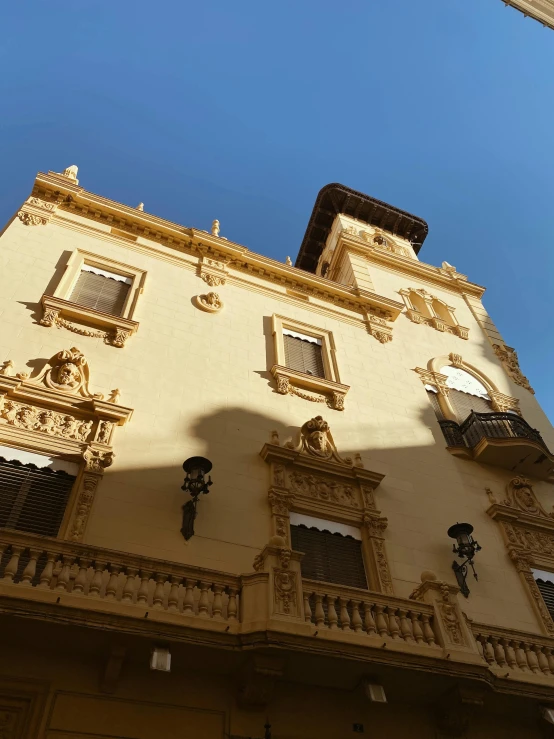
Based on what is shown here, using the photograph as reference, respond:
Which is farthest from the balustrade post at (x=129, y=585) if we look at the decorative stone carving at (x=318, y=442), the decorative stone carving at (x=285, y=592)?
the decorative stone carving at (x=318, y=442)

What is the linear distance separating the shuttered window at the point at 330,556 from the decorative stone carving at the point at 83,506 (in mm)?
3570

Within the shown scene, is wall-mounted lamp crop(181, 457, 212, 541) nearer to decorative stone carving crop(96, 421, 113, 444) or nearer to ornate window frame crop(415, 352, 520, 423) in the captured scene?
decorative stone carving crop(96, 421, 113, 444)

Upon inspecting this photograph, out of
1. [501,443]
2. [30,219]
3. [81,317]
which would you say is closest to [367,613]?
[501,443]

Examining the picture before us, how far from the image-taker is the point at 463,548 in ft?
35.4

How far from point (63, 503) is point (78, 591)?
95.4 inches

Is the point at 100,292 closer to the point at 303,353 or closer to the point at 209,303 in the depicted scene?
the point at 209,303

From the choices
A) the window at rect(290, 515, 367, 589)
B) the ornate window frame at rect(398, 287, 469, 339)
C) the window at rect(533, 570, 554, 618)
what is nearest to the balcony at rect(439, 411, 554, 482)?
the window at rect(533, 570, 554, 618)

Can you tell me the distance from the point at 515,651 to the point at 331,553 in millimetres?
3259

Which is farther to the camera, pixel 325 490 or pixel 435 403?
pixel 435 403

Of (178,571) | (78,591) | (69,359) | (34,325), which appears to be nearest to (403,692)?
(178,571)

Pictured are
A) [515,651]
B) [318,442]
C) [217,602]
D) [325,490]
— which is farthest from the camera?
[318,442]

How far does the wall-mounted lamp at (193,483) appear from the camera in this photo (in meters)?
9.22

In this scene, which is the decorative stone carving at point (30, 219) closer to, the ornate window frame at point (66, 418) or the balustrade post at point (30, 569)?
the ornate window frame at point (66, 418)

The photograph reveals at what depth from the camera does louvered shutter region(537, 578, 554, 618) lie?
11363 mm
